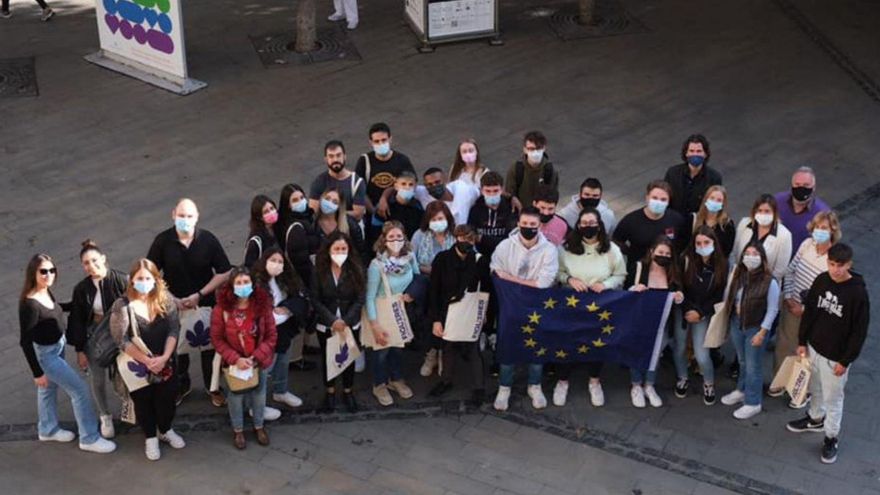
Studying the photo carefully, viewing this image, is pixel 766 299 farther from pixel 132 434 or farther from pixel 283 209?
pixel 132 434

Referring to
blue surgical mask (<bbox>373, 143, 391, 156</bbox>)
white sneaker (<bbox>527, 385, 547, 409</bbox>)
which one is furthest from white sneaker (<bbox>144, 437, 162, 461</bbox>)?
blue surgical mask (<bbox>373, 143, 391, 156</bbox>)

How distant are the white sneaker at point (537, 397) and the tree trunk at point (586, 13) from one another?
29.6ft

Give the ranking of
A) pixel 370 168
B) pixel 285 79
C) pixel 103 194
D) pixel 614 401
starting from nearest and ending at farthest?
pixel 614 401 → pixel 370 168 → pixel 103 194 → pixel 285 79

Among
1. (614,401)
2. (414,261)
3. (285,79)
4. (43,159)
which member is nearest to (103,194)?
(43,159)

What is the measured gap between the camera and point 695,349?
10227 millimetres

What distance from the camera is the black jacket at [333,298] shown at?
9766 mm

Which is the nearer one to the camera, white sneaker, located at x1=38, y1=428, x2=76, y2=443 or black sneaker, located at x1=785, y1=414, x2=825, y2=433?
white sneaker, located at x1=38, y1=428, x2=76, y2=443

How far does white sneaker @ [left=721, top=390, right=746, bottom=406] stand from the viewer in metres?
10.4

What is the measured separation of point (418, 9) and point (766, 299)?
9.09 metres

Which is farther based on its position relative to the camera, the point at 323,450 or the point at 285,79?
the point at 285,79

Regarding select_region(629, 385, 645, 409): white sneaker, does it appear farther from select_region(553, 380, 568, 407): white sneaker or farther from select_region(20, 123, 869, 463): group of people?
select_region(553, 380, 568, 407): white sneaker

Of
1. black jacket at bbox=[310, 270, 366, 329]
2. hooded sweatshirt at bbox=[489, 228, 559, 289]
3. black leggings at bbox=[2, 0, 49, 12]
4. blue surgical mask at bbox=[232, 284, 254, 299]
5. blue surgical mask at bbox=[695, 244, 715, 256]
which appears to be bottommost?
black leggings at bbox=[2, 0, 49, 12]

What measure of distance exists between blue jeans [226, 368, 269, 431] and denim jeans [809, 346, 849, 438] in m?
4.09

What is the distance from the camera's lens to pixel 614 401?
10484mm
